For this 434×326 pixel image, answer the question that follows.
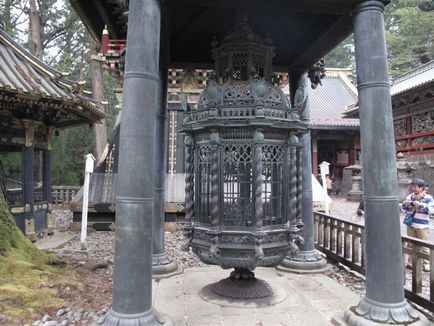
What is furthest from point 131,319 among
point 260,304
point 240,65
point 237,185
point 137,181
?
point 240,65

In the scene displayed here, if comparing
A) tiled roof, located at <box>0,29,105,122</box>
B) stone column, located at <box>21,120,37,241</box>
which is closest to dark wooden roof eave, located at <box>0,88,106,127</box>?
tiled roof, located at <box>0,29,105,122</box>

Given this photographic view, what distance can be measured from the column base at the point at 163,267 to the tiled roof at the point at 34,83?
170 inches

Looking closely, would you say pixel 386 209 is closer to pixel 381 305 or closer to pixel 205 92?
pixel 381 305

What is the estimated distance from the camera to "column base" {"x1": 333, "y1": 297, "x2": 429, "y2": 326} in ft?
8.88

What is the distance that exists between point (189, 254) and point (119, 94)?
21.4 ft

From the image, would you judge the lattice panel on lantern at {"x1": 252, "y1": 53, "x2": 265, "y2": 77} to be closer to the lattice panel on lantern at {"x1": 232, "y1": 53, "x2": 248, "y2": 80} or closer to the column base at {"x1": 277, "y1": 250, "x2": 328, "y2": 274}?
the lattice panel on lantern at {"x1": 232, "y1": 53, "x2": 248, "y2": 80}

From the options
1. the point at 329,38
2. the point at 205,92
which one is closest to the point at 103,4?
the point at 205,92

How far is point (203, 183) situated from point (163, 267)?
58.6 inches

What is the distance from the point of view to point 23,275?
389 centimetres

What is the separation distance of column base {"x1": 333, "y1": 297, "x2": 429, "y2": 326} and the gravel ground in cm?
156

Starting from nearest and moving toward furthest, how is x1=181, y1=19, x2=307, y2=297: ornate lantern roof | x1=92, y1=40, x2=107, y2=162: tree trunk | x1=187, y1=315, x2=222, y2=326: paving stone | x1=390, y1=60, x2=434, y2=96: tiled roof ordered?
x1=187, y1=315, x2=222, y2=326: paving stone
x1=181, y1=19, x2=307, y2=297: ornate lantern roof
x1=92, y1=40, x2=107, y2=162: tree trunk
x1=390, y1=60, x2=434, y2=96: tiled roof

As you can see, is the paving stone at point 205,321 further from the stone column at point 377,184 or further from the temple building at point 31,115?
the temple building at point 31,115

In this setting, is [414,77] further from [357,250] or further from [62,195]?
[62,195]

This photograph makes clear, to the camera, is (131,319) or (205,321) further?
(205,321)
